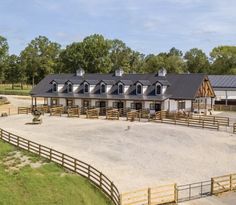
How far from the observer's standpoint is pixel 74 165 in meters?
27.8

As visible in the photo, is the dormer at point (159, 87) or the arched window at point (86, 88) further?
the arched window at point (86, 88)

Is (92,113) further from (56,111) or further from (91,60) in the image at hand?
(91,60)

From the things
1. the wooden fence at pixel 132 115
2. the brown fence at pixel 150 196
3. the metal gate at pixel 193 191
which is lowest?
the metal gate at pixel 193 191

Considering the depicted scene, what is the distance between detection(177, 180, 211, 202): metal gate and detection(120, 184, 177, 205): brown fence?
0.48 m

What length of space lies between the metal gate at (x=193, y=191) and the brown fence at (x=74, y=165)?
3.76 metres

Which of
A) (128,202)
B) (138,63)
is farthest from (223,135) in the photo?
(138,63)

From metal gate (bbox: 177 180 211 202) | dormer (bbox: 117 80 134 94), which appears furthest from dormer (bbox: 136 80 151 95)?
metal gate (bbox: 177 180 211 202)

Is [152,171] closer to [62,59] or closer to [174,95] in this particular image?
[174,95]

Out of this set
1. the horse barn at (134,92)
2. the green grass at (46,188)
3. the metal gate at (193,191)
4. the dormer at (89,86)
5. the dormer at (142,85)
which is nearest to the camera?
the green grass at (46,188)

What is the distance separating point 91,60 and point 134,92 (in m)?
39.9

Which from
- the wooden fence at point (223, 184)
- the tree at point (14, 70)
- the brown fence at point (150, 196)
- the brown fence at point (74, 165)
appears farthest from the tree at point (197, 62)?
the brown fence at point (150, 196)

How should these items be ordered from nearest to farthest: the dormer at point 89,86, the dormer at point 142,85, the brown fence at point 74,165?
1. the brown fence at point 74,165
2. the dormer at point 142,85
3. the dormer at point 89,86

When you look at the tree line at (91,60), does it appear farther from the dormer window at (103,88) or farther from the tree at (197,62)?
the dormer window at (103,88)

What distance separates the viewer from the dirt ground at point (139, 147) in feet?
90.9
